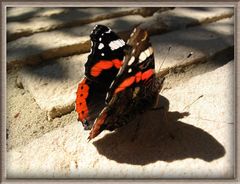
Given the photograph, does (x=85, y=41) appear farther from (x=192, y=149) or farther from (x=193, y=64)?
(x=192, y=149)

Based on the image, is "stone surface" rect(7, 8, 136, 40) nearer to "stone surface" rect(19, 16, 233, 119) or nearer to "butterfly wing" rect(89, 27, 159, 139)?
"stone surface" rect(19, 16, 233, 119)

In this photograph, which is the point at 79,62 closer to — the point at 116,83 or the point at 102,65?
the point at 102,65

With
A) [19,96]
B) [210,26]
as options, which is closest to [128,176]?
[19,96]

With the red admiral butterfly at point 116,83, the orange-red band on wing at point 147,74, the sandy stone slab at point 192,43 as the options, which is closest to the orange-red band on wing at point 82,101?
the red admiral butterfly at point 116,83

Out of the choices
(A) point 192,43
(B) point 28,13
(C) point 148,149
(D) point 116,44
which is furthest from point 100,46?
(B) point 28,13

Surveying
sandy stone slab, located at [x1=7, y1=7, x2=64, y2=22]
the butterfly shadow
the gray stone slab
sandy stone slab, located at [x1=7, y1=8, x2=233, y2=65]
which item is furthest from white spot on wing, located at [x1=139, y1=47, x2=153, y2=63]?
sandy stone slab, located at [x1=7, y1=7, x2=64, y2=22]
